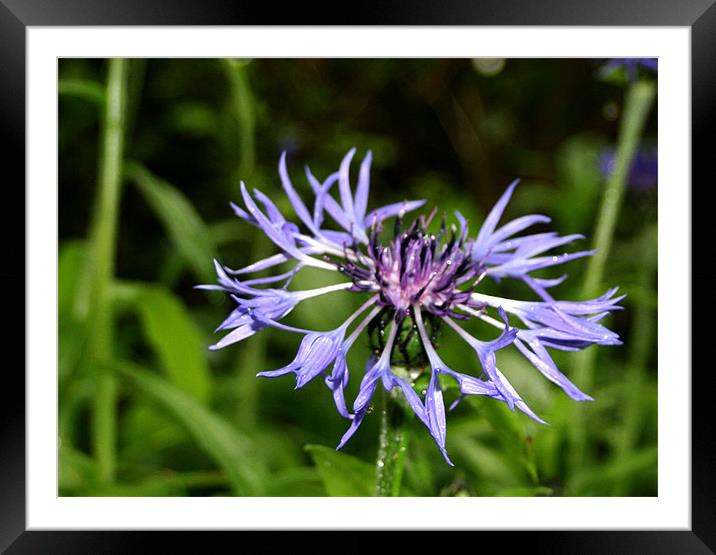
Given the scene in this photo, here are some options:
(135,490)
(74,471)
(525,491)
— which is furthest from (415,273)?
(74,471)

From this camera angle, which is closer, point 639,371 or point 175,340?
point 175,340

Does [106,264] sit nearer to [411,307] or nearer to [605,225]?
[411,307]

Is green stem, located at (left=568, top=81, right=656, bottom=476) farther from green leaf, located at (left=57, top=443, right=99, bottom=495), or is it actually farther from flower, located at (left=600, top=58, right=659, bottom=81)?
green leaf, located at (left=57, top=443, right=99, bottom=495)

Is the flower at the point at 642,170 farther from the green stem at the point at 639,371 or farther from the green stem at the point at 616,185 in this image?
the green stem at the point at 616,185
